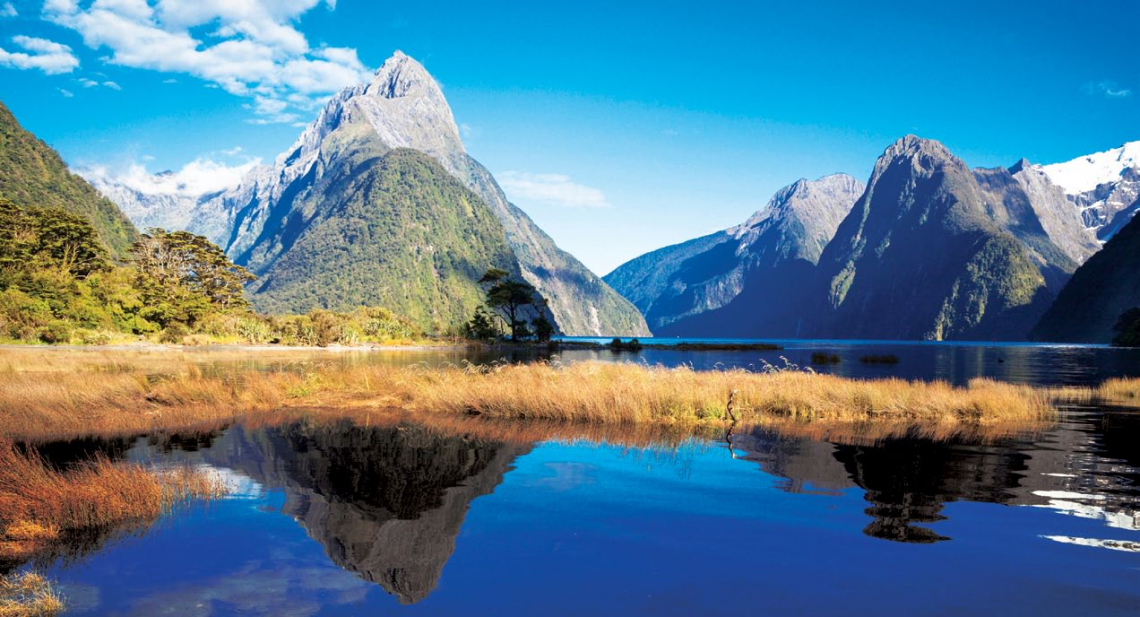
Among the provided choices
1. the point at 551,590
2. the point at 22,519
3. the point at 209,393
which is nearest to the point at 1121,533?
the point at 551,590

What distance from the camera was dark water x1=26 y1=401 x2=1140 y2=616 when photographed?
7684mm

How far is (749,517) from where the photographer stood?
1127 cm

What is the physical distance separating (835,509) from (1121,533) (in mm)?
4284

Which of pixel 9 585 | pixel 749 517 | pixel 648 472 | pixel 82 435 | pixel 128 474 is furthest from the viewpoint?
pixel 82 435

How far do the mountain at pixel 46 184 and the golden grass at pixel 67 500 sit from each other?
459 feet

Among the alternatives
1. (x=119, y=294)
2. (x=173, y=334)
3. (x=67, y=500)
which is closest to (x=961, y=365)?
(x=67, y=500)

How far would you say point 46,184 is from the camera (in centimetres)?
13875

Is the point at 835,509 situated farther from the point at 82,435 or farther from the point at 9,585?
the point at 82,435

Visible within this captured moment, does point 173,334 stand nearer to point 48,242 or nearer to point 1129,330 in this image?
point 48,242

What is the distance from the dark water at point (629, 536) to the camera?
7684 millimetres

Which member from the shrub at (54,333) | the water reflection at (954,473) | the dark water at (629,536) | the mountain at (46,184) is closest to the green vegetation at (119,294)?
the shrub at (54,333)

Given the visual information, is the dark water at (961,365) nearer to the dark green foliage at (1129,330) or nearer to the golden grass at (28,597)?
the golden grass at (28,597)

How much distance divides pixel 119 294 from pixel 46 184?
3818 inches

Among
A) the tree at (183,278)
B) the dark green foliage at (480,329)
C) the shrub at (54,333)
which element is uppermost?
the tree at (183,278)
